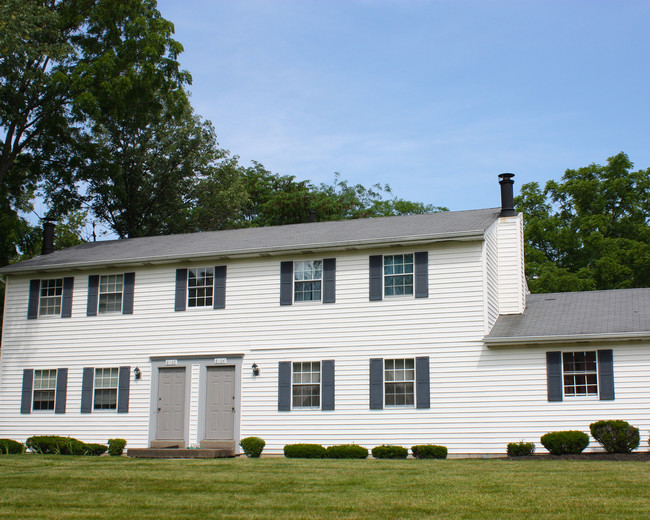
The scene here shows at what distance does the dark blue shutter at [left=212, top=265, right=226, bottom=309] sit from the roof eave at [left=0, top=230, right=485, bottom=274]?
40 centimetres

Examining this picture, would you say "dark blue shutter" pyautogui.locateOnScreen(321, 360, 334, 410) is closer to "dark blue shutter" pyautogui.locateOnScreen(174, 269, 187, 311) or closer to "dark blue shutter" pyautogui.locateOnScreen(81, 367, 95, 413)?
"dark blue shutter" pyautogui.locateOnScreen(174, 269, 187, 311)

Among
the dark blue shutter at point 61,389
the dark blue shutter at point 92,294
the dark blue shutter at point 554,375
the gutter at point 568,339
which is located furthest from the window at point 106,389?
the dark blue shutter at point 554,375

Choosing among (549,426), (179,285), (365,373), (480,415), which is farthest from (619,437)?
(179,285)

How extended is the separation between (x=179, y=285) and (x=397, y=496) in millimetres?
13221

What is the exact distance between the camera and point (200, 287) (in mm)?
22516

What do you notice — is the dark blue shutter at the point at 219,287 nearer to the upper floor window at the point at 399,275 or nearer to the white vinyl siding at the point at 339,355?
the white vinyl siding at the point at 339,355

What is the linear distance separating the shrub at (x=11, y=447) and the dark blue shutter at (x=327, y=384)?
8.76 m

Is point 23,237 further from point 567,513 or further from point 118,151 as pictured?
point 567,513

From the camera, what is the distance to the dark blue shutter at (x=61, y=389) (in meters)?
23.1

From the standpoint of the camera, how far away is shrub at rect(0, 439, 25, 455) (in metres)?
21.8

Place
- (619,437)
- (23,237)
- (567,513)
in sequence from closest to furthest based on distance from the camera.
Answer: (567,513), (619,437), (23,237)

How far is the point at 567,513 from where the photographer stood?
9.32m

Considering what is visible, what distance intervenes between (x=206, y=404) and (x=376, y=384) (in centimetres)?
498

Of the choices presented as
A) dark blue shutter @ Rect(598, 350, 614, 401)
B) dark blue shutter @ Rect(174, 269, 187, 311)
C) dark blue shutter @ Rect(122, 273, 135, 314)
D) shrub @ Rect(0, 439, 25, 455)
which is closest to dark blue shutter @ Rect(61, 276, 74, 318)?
dark blue shutter @ Rect(122, 273, 135, 314)
